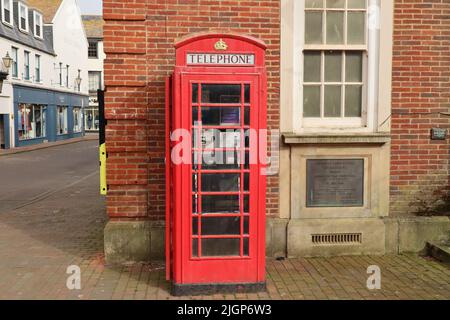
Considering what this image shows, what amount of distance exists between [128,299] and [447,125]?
4.91 m

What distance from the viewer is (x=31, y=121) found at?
1330 inches

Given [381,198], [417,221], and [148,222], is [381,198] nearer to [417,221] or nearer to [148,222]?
[417,221]

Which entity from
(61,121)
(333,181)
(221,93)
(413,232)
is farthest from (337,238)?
(61,121)

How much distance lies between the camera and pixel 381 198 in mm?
6668

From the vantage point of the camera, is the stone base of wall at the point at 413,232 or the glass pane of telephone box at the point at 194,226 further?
the stone base of wall at the point at 413,232

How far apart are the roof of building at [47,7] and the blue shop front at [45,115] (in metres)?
6.16

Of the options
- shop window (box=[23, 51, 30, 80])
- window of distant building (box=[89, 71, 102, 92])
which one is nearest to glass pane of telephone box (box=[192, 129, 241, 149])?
shop window (box=[23, 51, 30, 80])

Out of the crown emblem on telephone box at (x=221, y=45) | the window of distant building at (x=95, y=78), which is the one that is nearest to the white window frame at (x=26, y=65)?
the window of distant building at (x=95, y=78)

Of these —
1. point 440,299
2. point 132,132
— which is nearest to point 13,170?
point 132,132

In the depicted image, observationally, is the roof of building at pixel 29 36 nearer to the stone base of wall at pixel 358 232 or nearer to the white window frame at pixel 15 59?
→ the white window frame at pixel 15 59

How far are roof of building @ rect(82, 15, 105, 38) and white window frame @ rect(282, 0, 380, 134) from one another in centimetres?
4981

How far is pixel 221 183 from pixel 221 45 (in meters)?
1.45

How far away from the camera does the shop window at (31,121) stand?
1259 inches

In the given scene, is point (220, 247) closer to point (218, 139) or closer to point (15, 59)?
point (218, 139)
